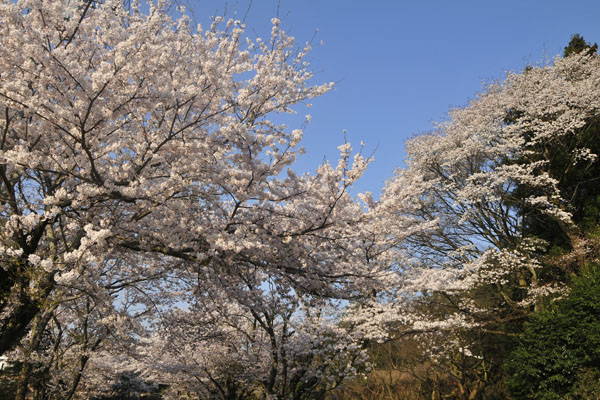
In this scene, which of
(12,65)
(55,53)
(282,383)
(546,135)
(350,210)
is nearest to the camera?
(55,53)

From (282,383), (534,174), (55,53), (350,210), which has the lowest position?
(282,383)

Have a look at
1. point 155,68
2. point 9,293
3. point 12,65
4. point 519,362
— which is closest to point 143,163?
point 155,68

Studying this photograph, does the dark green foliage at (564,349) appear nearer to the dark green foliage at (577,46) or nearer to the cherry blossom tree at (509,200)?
the cherry blossom tree at (509,200)

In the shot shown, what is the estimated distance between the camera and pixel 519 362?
11938 mm

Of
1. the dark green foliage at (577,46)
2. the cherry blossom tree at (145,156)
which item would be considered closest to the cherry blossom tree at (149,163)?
the cherry blossom tree at (145,156)

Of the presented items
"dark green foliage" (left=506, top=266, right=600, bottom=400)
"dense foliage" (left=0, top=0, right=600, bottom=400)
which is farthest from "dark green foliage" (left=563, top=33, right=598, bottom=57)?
"dark green foliage" (left=506, top=266, right=600, bottom=400)

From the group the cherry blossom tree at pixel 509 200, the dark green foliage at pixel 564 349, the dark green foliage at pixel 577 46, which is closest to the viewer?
the dark green foliage at pixel 564 349

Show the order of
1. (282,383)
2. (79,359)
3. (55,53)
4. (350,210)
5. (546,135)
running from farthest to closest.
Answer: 1. (546,135)
2. (79,359)
3. (282,383)
4. (350,210)
5. (55,53)

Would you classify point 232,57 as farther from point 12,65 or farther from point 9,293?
point 9,293

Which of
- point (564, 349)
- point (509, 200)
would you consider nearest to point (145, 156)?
point (564, 349)

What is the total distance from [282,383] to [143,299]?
4395mm

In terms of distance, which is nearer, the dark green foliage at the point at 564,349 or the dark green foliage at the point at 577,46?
the dark green foliage at the point at 564,349

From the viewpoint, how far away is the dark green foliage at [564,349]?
10344 mm

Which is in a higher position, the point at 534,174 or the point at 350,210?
the point at 534,174
